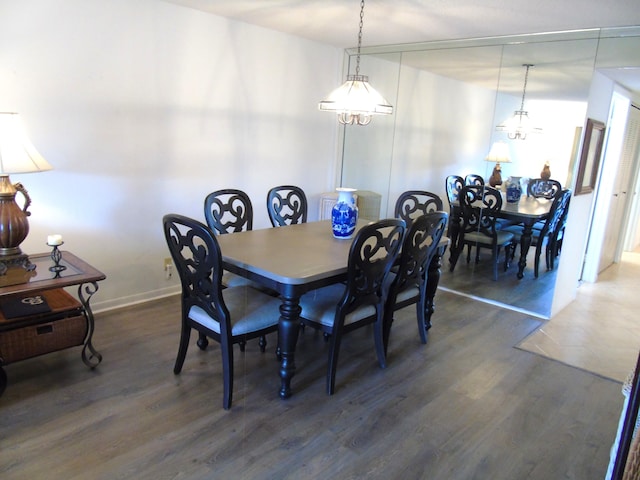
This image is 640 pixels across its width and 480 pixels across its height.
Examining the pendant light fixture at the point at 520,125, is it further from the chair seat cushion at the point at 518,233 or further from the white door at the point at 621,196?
the white door at the point at 621,196

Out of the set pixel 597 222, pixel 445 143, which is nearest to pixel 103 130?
pixel 445 143

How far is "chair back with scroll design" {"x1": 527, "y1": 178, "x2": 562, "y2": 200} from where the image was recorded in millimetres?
3533

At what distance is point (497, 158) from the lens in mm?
3830

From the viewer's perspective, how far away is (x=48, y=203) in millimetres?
2926

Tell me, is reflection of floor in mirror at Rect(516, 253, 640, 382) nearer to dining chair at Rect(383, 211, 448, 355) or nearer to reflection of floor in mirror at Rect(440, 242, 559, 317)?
reflection of floor in mirror at Rect(440, 242, 559, 317)

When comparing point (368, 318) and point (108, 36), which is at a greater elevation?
point (108, 36)

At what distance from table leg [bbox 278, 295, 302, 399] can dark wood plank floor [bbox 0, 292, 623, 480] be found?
111 millimetres

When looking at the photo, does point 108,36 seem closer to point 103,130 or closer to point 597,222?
point 103,130

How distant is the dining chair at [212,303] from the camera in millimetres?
2098

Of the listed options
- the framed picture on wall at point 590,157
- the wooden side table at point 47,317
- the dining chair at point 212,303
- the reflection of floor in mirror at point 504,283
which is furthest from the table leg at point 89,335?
the framed picture on wall at point 590,157

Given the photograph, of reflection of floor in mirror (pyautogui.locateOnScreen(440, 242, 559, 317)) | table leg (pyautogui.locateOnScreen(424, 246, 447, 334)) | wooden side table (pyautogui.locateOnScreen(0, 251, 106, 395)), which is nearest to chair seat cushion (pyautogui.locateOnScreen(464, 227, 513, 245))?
reflection of floor in mirror (pyautogui.locateOnScreen(440, 242, 559, 317))

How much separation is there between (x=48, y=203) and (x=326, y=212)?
2.59 meters

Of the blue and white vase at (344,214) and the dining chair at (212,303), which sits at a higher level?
the blue and white vase at (344,214)

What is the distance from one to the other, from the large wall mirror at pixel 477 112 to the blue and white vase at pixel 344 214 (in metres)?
1.68
